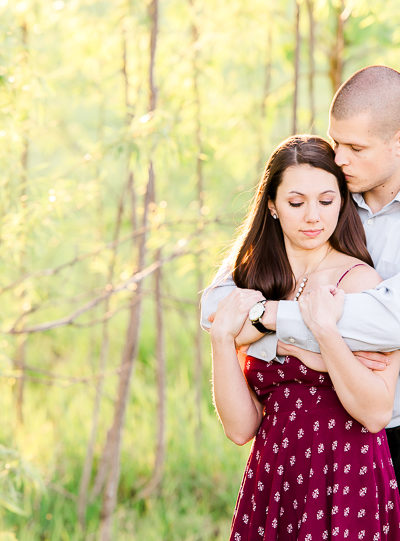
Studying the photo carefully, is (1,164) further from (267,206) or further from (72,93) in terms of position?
(72,93)

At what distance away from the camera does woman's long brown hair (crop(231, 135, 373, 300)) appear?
6.56 ft

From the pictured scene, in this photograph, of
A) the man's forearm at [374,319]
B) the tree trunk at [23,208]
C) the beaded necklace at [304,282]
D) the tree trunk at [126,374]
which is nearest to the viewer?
the man's forearm at [374,319]

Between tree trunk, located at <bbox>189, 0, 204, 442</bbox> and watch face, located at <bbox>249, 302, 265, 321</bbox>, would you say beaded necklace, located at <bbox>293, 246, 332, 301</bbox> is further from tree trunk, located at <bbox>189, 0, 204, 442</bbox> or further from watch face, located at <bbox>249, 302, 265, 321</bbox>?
tree trunk, located at <bbox>189, 0, 204, 442</bbox>

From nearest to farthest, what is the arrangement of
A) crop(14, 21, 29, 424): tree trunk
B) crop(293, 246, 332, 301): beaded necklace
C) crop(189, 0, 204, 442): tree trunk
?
1. crop(293, 246, 332, 301): beaded necklace
2. crop(14, 21, 29, 424): tree trunk
3. crop(189, 0, 204, 442): tree trunk

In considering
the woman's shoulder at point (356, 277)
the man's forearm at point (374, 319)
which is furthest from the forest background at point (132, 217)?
the man's forearm at point (374, 319)

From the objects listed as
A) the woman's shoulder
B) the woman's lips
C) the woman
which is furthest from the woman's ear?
the woman's shoulder

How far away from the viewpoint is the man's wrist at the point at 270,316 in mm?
1929

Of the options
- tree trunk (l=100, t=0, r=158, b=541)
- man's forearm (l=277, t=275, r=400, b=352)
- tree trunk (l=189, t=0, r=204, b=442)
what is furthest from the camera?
tree trunk (l=189, t=0, r=204, b=442)

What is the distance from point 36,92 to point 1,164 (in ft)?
1.23

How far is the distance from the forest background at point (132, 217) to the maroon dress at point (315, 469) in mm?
1203

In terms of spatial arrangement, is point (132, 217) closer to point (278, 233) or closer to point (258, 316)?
point (278, 233)

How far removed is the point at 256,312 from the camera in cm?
195

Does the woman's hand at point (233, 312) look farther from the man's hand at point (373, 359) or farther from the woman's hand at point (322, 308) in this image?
the man's hand at point (373, 359)

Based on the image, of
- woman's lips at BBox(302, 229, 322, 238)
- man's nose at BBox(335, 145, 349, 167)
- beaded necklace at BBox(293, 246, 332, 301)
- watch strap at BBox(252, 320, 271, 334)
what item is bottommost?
watch strap at BBox(252, 320, 271, 334)
